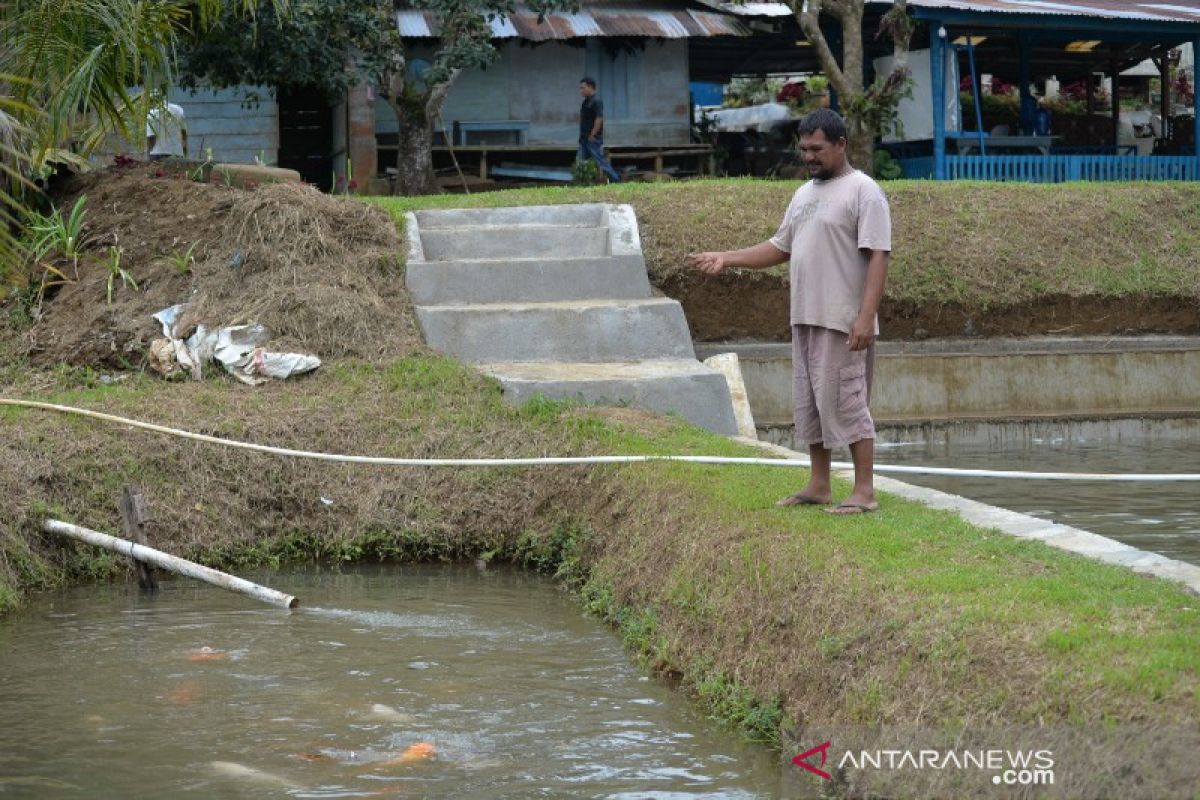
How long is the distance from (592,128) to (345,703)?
1364 cm

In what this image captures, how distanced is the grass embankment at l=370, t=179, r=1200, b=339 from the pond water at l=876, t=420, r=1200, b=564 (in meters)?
1.17

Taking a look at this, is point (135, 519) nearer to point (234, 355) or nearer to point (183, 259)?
point (234, 355)

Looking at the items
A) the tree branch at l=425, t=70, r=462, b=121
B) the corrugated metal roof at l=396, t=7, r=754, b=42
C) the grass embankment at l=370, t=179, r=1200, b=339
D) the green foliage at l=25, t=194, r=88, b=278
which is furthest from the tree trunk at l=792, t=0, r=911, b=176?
the green foliage at l=25, t=194, r=88, b=278

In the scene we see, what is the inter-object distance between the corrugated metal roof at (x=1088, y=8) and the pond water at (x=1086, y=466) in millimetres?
7783

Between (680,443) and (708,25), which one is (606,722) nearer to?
(680,443)

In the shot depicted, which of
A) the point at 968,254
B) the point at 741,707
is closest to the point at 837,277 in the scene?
the point at 741,707

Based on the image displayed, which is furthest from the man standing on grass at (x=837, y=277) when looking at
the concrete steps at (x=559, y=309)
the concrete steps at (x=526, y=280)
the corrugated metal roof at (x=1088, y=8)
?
the corrugated metal roof at (x=1088, y=8)

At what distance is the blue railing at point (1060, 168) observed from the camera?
19031mm

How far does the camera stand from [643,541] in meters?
7.39

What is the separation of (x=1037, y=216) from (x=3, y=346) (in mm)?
9150

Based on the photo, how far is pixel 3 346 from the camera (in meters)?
10.8

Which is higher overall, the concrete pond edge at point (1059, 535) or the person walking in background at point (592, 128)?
the person walking in background at point (592, 128)

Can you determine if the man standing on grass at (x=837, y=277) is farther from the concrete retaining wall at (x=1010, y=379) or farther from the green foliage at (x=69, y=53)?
the concrete retaining wall at (x=1010, y=379)

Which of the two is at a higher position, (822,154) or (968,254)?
(822,154)
